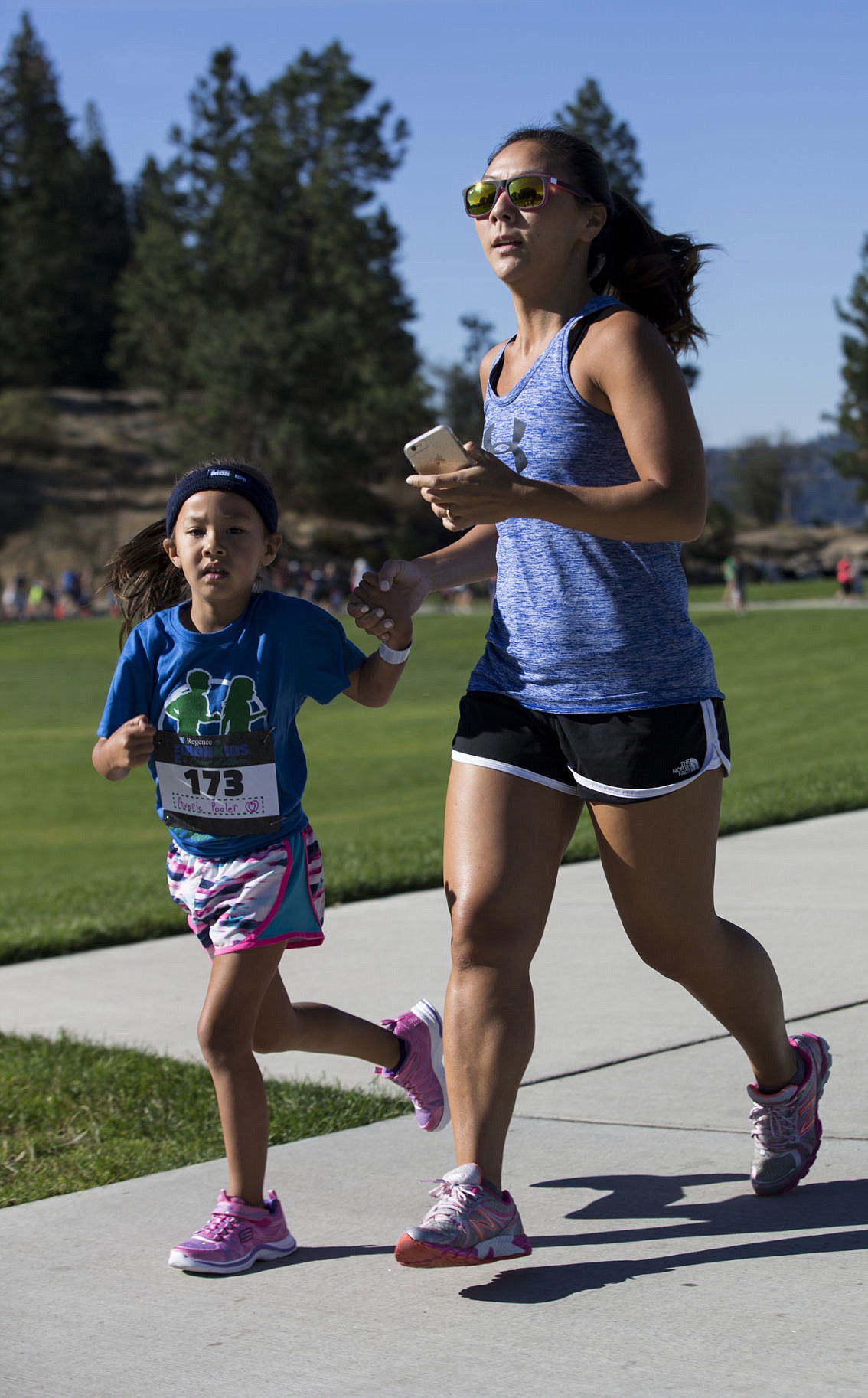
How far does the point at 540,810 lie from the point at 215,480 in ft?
3.22

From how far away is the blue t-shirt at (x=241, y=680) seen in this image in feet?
11.4

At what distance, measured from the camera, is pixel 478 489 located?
308cm

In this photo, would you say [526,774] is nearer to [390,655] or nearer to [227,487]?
[390,655]

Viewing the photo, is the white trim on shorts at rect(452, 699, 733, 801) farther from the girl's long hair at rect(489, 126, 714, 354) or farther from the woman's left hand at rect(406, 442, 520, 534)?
the girl's long hair at rect(489, 126, 714, 354)

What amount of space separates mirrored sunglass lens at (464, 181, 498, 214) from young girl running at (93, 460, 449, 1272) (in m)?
0.74

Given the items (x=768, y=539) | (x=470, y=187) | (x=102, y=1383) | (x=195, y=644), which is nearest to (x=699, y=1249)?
(x=102, y=1383)

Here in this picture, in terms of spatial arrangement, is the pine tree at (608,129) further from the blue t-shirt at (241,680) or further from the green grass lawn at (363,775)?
the blue t-shirt at (241,680)

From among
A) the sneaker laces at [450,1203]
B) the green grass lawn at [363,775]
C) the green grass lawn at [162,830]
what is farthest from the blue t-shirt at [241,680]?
the green grass lawn at [363,775]

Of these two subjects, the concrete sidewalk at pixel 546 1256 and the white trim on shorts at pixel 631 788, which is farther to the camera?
the white trim on shorts at pixel 631 788

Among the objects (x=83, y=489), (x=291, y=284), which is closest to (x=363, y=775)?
(x=291, y=284)

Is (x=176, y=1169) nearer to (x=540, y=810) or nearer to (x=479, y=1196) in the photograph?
(x=479, y=1196)

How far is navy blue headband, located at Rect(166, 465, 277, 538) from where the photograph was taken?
3564 millimetres

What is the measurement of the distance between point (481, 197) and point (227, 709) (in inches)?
47.1

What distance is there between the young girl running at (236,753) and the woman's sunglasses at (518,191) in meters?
0.76
